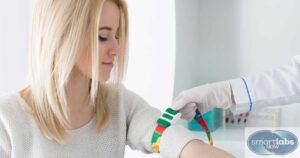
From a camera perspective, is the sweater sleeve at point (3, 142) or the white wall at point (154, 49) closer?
the sweater sleeve at point (3, 142)

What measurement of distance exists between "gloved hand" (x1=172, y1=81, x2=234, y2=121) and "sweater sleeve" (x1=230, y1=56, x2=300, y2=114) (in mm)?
28

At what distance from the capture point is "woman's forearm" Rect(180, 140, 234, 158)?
1.06 metres

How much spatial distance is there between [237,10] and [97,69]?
1387 millimetres

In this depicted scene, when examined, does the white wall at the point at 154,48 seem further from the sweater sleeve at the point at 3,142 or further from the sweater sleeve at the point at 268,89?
the sweater sleeve at the point at 3,142

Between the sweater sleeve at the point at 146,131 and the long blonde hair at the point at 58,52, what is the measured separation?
3.3 inches

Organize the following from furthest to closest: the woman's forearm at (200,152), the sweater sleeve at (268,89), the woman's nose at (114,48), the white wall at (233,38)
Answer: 1. the white wall at (233,38)
2. the sweater sleeve at (268,89)
3. the woman's nose at (114,48)
4. the woman's forearm at (200,152)

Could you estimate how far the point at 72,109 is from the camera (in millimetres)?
1216

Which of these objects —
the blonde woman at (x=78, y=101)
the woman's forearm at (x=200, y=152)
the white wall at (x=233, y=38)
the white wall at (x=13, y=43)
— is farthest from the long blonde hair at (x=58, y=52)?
the white wall at (x=233, y=38)

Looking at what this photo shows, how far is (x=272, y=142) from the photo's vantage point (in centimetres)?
106

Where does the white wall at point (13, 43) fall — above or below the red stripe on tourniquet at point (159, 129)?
above

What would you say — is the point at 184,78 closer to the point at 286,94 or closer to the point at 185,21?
the point at 185,21

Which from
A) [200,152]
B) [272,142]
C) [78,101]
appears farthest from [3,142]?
[272,142]

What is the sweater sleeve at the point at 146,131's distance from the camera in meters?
1.09

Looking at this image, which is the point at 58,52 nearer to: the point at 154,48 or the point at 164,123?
the point at 164,123
